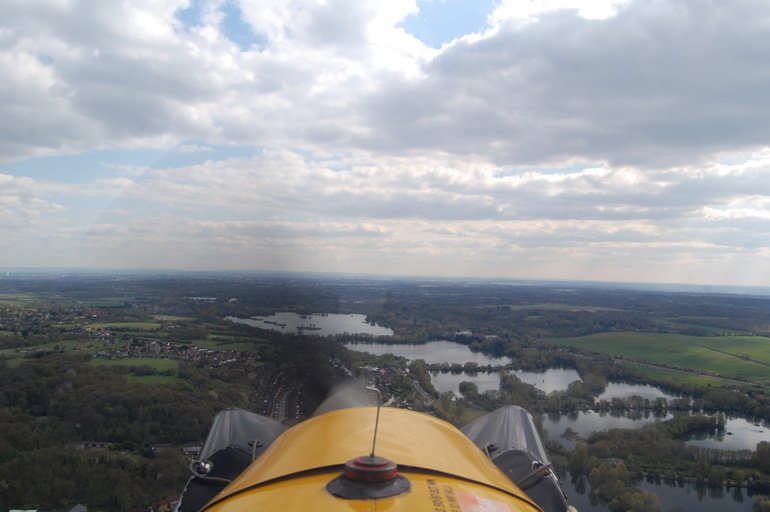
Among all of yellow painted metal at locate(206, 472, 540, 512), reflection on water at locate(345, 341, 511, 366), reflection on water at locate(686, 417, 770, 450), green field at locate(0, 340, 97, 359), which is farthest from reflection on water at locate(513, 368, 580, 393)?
yellow painted metal at locate(206, 472, 540, 512)

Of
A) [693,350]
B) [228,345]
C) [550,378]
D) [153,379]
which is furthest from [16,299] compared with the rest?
[693,350]

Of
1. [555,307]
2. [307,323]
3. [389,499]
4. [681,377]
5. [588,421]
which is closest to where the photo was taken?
[389,499]

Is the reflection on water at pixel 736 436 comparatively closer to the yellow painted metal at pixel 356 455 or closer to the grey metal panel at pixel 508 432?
the grey metal panel at pixel 508 432

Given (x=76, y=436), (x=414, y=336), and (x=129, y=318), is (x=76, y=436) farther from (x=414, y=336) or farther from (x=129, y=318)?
(x=414, y=336)

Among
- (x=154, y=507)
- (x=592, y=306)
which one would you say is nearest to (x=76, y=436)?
(x=154, y=507)

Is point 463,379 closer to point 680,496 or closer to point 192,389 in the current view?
point 680,496

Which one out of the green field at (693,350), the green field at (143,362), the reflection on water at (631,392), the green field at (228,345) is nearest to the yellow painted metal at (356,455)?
the green field at (228,345)

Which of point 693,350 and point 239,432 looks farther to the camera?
point 693,350
